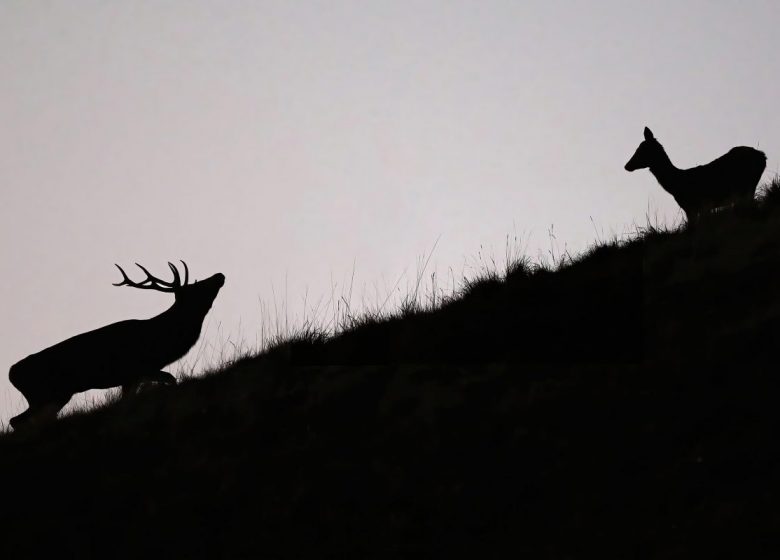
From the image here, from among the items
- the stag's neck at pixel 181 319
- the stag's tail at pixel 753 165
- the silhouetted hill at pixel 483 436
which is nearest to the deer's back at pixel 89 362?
the stag's neck at pixel 181 319

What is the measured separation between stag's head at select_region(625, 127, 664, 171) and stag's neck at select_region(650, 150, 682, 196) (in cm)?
7

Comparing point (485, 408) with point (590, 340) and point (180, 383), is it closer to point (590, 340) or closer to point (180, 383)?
point (590, 340)

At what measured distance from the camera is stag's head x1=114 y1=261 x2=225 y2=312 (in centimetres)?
1375

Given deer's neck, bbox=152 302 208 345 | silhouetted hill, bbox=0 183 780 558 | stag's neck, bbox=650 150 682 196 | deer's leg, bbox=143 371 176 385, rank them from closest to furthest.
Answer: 1. silhouetted hill, bbox=0 183 780 558
2. deer's leg, bbox=143 371 176 385
3. deer's neck, bbox=152 302 208 345
4. stag's neck, bbox=650 150 682 196

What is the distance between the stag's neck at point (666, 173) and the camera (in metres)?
13.9

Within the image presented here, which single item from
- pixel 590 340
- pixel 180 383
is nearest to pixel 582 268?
pixel 590 340

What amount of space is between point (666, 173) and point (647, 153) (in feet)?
1.84

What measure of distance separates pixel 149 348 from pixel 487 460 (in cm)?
744

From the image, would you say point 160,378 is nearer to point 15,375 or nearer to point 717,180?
point 15,375

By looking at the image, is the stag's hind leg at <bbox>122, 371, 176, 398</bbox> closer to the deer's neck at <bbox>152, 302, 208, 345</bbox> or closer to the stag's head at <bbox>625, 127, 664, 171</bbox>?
the deer's neck at <bbox>152, 302, 208, 345</bbox>

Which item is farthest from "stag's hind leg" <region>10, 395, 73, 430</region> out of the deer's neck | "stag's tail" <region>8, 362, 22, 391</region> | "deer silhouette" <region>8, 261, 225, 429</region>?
the deer's neck

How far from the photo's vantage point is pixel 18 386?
A: 12867 mm

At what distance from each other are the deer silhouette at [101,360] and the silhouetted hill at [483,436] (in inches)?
70.1

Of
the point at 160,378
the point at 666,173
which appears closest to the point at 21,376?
the point at 160,378
